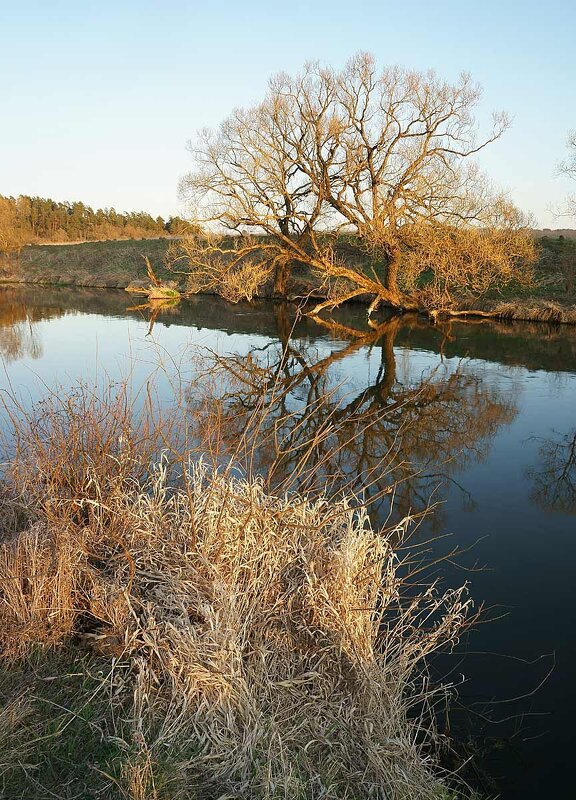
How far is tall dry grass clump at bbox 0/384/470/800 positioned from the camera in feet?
10.5

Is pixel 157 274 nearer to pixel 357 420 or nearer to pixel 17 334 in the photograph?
pixel 17 334

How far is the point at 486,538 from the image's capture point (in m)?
6.71

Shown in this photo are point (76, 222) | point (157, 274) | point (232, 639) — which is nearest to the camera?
point (232, 639)

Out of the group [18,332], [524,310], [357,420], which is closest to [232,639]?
[357,420]

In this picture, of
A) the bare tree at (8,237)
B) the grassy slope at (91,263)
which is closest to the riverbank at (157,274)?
the grassy slope at (91,263)

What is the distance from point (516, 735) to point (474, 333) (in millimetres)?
19927

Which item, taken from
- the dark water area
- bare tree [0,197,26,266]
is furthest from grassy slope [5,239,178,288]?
the dark water area

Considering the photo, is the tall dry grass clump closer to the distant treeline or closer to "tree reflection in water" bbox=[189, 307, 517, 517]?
"tree reflection in water" bbox=[189, 307, 517, 517]

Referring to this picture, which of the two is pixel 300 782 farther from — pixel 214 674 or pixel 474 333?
pixel 474 333

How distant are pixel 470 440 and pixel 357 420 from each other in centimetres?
407

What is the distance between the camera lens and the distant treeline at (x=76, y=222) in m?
78.8

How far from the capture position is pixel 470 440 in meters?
10.4

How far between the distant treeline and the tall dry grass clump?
2856 inches

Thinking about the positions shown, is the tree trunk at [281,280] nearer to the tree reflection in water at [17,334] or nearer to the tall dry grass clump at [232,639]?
the tree reflection in water at [17,334]
